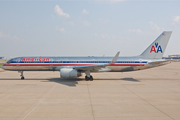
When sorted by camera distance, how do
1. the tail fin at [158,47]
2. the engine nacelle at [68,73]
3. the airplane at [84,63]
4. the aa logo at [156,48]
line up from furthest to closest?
the aa logo at [156,48]
the tail fin at [158,47]
the airplane at [84,63]
the engine nacelle at [68,73]

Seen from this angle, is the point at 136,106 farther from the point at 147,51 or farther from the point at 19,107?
the point at 147,51

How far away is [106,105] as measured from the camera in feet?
34.3

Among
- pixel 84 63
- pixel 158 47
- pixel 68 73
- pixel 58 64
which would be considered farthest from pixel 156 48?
pixel 58 64

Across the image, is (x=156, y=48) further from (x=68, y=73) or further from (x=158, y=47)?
(x=68, y=73)

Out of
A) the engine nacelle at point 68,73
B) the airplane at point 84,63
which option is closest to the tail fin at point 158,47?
the airplane at point 84,63

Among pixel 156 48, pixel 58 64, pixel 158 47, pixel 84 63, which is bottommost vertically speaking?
pixel 58 64

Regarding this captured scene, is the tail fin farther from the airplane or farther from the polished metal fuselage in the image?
the polished metal fuselage

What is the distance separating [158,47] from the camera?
24.2m

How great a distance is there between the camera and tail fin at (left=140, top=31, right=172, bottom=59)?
78.1 feet

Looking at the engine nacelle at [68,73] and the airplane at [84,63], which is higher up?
the airplane at [84,63]

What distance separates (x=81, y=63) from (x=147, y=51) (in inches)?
446

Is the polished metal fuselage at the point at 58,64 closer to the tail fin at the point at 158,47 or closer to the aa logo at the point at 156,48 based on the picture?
the tail fin at the point at 158,47

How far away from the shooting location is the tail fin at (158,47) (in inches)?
938

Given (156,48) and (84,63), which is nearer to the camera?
(84,63)
